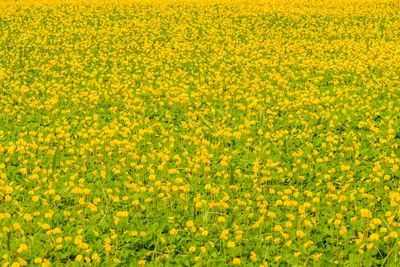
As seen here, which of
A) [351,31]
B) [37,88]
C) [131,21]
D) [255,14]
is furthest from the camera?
[255,14]

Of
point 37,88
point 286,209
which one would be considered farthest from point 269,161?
point 37,88

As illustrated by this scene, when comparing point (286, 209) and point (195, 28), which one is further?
point (195, 28)

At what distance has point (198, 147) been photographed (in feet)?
A: 19.0

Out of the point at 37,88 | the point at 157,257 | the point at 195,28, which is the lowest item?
the point at 157,257

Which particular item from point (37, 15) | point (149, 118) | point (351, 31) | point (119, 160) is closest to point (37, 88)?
point (149, 118)

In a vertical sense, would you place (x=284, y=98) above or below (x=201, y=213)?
above

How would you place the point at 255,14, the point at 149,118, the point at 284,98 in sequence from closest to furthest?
the point at 149,118
the point at 284,98
the point at 255,14

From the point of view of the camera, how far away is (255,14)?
17.9m

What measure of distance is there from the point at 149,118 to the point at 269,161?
2.84m

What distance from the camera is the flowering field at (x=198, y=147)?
373 cm

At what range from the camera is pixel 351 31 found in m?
14.5

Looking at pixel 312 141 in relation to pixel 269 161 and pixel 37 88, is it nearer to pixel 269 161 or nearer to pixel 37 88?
pixel 269 161

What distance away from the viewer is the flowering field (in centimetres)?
373

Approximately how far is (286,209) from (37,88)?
621cm
